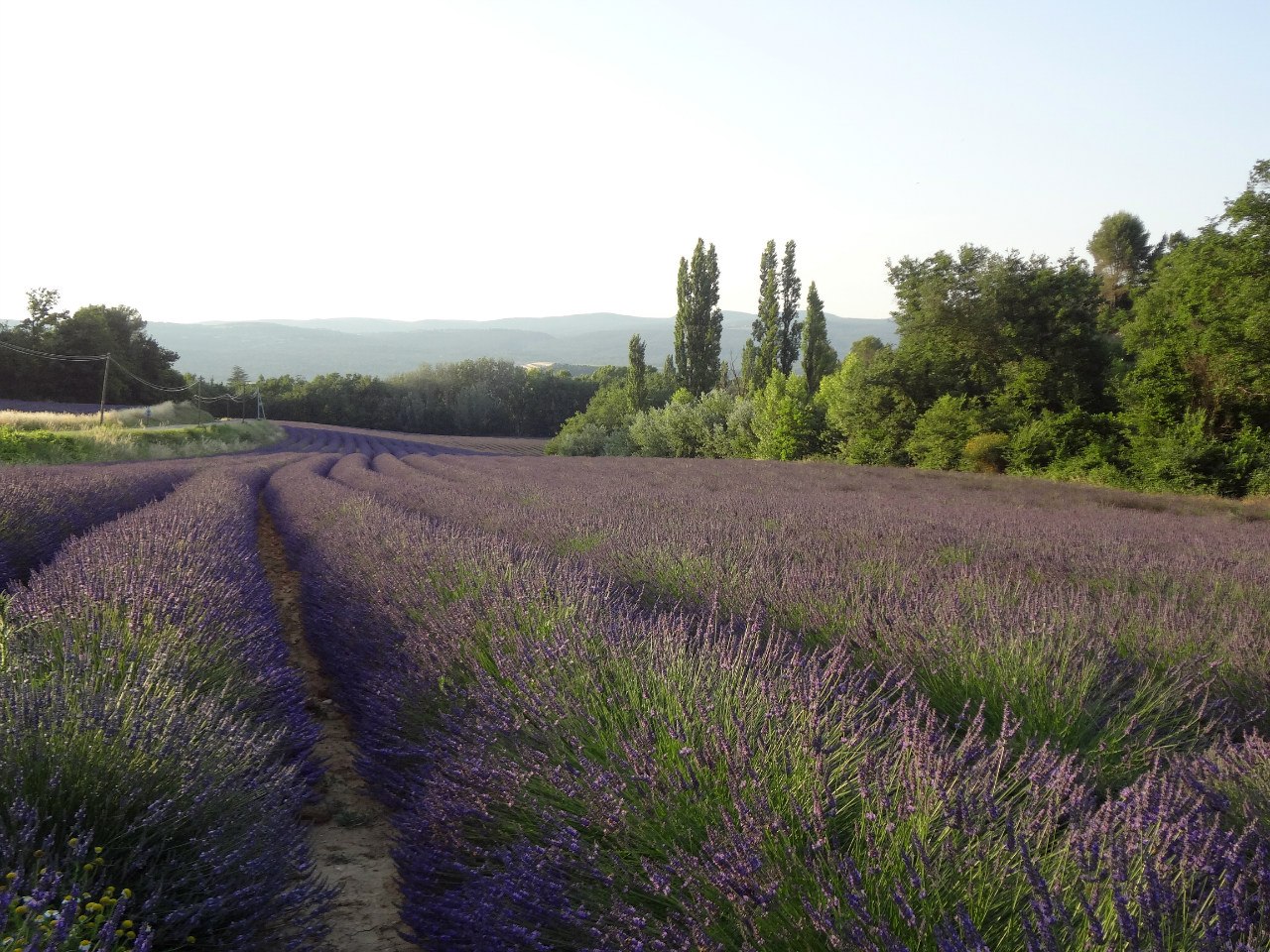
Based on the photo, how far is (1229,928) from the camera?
0.94m

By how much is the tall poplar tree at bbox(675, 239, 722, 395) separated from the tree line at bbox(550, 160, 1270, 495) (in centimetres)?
888

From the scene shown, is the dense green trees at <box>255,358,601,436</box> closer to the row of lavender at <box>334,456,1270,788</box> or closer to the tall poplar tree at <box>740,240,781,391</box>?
the tall poplar tree at <box>740,240,781,391</box>

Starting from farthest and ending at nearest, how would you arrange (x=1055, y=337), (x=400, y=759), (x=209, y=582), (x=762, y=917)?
(x=1055, y=337) < (x=209, y=582) < (x=400, y=759) < (x=762, y=917)

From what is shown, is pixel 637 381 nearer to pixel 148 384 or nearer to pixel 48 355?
pixel 148 384

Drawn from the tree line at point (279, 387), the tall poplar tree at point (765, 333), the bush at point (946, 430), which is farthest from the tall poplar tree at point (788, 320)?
the tree line at point (279, 387)

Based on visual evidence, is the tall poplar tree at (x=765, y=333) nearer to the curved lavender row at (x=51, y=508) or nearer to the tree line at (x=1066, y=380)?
the tree line at (x=1066, y=380)

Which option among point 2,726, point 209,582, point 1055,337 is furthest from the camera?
point 1055,337

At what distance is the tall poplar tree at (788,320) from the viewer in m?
38.0

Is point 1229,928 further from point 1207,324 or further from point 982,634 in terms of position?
point 1207,324

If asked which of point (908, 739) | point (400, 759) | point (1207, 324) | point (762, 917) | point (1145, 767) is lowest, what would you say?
point (400, 759)

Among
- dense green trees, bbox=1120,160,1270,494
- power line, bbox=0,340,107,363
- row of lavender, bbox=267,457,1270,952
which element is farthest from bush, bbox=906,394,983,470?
power line, bbox=0,340,107,363

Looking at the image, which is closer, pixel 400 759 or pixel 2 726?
pixel 2 726

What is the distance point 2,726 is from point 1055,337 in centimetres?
2080

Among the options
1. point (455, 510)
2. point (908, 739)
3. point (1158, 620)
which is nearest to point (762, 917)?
point (908, 739)
